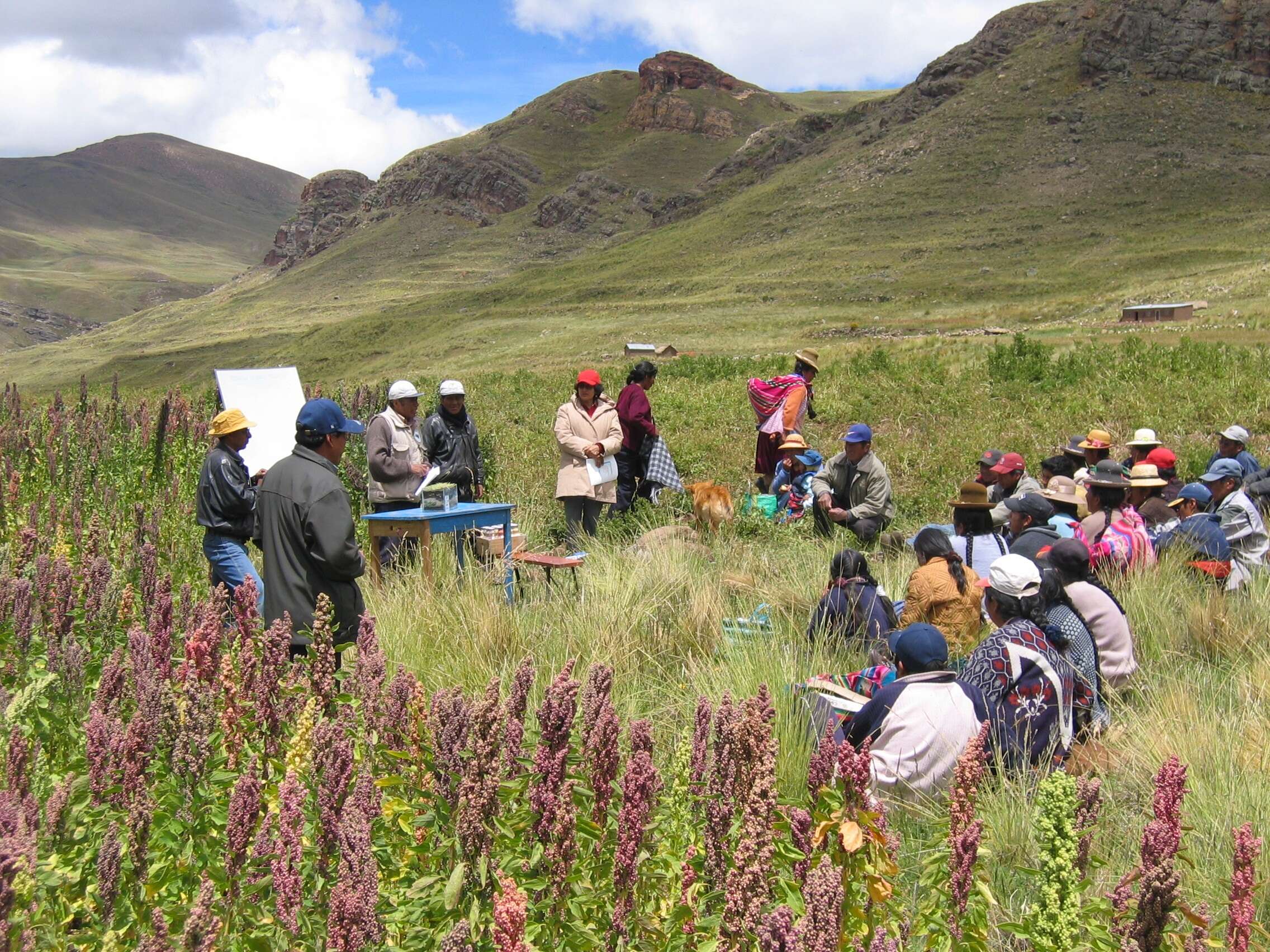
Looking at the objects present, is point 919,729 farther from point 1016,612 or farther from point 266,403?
point 266,403

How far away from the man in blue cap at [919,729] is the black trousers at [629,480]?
20.5ft

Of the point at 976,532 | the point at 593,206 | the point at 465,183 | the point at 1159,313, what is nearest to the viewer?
the point at 976,532

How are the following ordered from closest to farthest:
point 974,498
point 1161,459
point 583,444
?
point 974,498 → point 583,444 → point 1161,459

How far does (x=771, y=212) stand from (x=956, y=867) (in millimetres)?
102385

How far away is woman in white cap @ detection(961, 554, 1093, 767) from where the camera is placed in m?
4.85

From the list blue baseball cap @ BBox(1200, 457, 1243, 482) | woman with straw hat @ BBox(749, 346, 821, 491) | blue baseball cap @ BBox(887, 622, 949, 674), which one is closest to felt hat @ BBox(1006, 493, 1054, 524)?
blue baseball cap @ BBox(1200, 457, 1243, 482)

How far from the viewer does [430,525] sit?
7801mm

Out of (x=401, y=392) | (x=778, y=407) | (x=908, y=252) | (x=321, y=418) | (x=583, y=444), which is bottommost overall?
(x=908, y=252)

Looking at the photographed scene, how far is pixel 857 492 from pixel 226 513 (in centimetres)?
563

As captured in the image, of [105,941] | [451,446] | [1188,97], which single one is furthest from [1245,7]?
[105,941]

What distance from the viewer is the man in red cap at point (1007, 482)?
953 cm

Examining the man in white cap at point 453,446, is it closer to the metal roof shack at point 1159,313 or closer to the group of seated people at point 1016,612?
the group of seated people at point 1016,612

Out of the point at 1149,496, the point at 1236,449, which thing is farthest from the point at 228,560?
the point at 1236,449

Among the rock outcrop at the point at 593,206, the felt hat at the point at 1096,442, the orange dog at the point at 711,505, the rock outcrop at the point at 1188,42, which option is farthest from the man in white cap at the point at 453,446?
the rock outcrop at the point at 593,206
